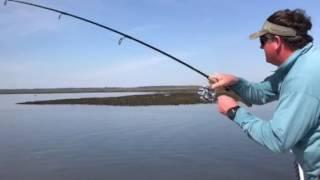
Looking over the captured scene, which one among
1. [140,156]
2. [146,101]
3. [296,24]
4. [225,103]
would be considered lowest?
[140,156]

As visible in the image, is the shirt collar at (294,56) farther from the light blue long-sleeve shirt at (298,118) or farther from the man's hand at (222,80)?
the man's hand at (222,80)

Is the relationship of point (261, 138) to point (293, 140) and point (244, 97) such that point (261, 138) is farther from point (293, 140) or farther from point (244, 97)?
point (244, 97)

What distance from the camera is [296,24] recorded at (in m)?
3.39

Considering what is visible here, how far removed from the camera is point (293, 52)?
3395mm

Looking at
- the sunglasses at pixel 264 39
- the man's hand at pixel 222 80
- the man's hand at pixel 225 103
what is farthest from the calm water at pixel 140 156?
the sunglasses at pixel 264 39

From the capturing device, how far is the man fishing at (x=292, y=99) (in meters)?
3.13

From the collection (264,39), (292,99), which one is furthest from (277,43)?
(292,99)

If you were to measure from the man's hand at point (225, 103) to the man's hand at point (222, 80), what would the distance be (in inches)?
22.0

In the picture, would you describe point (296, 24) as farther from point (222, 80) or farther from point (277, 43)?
point (222, 80)

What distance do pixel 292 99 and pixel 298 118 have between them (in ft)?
0.40

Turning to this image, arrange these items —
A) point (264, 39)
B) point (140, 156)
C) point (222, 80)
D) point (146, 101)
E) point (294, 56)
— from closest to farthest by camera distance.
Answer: point (294, 56), point (264, 39), point (222, 80), point (140, 156), point (146, 101)

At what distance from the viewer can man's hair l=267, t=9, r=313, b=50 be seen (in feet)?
11.1

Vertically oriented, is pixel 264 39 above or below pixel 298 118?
above

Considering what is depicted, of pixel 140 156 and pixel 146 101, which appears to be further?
pixel 146 101
